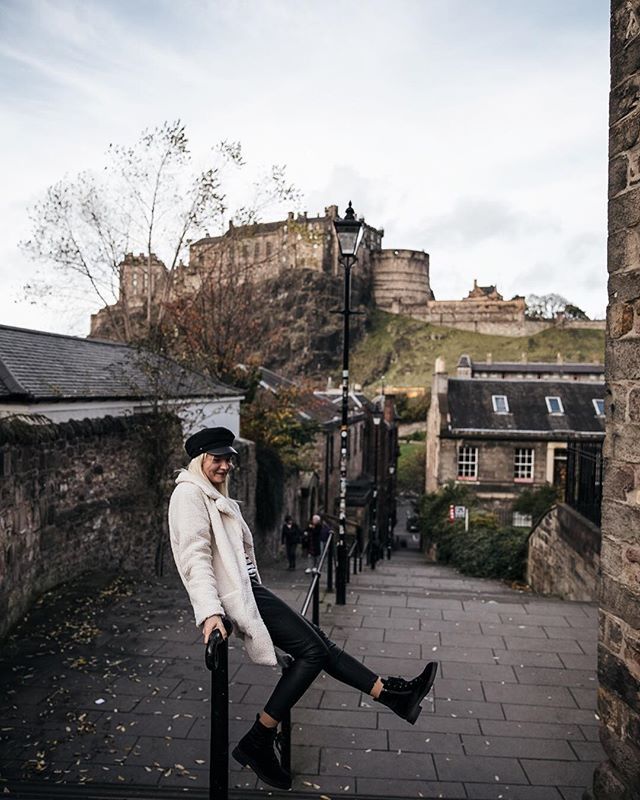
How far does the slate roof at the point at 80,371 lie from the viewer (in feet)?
28.1

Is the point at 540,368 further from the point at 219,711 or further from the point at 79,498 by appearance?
the point at 219,711

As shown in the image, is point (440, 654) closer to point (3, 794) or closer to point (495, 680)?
point (495, 680)

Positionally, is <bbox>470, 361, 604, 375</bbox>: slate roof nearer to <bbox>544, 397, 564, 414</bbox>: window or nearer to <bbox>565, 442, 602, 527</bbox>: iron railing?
<bbox>544, 397, 564, 414</bbox>: window

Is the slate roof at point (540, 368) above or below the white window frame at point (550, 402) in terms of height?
above

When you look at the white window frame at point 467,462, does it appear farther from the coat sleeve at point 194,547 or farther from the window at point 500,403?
the coat sleeve at point 194,547

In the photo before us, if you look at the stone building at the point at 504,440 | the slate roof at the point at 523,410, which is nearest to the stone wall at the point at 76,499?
the stone building at the point at 504,440

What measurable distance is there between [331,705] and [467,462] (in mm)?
26431

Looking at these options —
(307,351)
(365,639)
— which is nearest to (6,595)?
(365,639)

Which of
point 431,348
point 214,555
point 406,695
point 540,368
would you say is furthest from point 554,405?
point 431,348

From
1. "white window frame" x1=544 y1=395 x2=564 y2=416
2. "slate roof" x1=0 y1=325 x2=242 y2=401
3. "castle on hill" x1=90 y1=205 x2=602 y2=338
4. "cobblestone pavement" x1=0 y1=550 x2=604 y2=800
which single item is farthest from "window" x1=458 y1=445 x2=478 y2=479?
"castle on hill" x1=90 y1=205 x2=602 y2=338

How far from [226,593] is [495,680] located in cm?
362

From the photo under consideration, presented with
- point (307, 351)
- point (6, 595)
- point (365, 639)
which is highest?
point (307, 351)

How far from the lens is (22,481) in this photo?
7211 millimetres

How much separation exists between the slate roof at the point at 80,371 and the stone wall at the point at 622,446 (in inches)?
256
